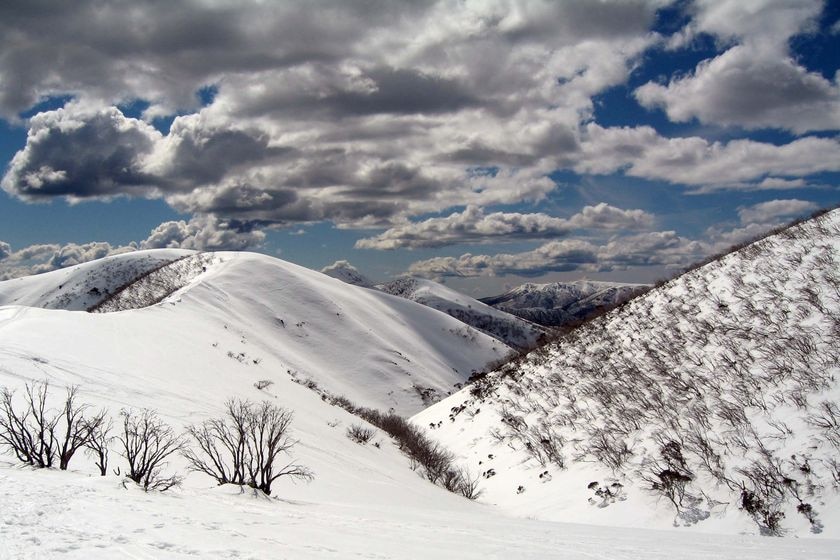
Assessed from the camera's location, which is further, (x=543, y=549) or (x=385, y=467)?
(x=385, y=467)

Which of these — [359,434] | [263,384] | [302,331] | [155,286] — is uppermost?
[155,286]

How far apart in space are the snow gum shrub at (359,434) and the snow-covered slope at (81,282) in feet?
396

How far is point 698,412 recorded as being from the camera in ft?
43.5

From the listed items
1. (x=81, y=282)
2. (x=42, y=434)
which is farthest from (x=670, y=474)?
(x=81, y=282)

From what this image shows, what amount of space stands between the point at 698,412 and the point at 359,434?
16.6 meters

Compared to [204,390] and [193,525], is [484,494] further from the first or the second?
[204,390]

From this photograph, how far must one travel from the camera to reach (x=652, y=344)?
754 inches

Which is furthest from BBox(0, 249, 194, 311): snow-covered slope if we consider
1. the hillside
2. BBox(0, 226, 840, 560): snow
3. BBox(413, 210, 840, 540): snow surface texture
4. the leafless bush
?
BBox(413, 210, 840, 540): snow surface texture

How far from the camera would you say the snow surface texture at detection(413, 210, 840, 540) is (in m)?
10.2

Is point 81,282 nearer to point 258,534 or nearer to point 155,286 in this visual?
point 155,286

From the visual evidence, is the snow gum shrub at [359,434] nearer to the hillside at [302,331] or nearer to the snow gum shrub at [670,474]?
the hillside at [302,331]

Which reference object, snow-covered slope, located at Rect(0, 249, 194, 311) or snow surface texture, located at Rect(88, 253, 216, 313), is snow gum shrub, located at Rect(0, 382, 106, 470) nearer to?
snow surface texture, located at Rect(88, 253, 216, 313)

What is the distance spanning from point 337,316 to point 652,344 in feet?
201

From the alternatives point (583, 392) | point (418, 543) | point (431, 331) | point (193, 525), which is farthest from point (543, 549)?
point (431, 331)
